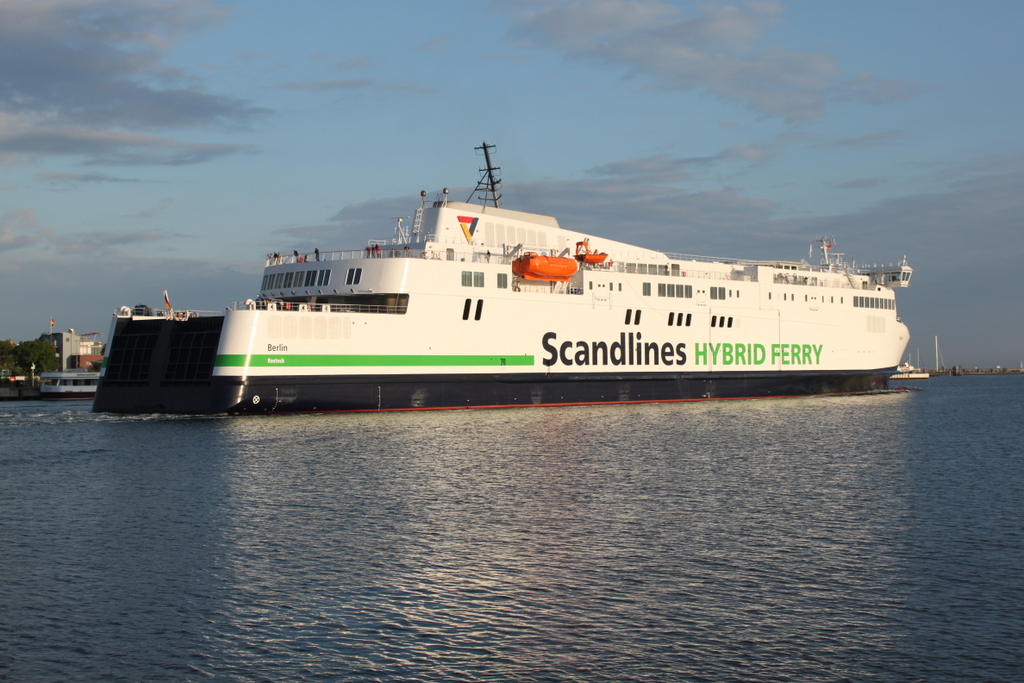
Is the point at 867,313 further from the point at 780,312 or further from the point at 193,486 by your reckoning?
the point at 193,486

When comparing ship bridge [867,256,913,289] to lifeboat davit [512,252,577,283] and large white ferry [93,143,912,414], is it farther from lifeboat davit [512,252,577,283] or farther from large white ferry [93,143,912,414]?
lifeboat davit [512,252,577,283]

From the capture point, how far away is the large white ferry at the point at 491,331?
35688 millimetres

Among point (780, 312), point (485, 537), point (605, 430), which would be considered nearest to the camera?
point (485, 537)

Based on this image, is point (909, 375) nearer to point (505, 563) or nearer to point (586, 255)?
point (586, 255)

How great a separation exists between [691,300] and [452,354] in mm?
15837

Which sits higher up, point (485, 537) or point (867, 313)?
point (867, 313)

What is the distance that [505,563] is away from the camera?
1427 centimetres

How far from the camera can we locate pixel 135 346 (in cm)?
3781

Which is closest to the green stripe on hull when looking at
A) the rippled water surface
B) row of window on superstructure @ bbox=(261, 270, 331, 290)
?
row of window on superstructure @ bbox=(261, 270, 331, 290)

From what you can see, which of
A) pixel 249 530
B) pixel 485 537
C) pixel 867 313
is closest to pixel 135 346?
pixel 249 530

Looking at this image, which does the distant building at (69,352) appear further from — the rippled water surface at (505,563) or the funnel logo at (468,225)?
the rippled water surface at (505,563)

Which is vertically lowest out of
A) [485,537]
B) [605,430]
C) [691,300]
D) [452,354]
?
[485,537]

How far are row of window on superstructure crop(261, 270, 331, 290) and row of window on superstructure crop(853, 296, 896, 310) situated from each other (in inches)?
1365

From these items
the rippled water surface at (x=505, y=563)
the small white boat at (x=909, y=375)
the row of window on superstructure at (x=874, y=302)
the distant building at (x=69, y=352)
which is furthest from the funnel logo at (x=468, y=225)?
the small white boat at (x=909, y=375)
